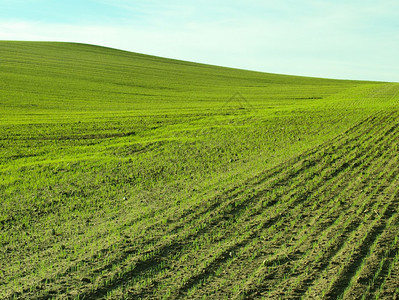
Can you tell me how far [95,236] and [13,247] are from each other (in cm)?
141

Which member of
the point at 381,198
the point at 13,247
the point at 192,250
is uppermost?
the point at 381,198

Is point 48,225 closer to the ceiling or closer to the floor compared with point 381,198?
closer to the floor

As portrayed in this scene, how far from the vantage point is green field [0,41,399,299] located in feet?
19.8

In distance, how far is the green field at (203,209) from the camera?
6.04m

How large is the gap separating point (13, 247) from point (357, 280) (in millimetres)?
5690

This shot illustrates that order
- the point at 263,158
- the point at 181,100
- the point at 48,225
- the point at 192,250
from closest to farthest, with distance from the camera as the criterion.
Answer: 1. the point at 192,250
2. the point at 48,225
3. the point at 263,158
4. the point at 181,100

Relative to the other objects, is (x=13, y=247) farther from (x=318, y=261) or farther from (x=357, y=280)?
(x=357, y=280)

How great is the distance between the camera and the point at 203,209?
8.77 metres

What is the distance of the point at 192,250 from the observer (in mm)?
6941

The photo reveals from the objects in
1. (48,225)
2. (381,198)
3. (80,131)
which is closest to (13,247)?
(48,225)

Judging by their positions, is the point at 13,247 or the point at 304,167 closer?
the point at 13,247

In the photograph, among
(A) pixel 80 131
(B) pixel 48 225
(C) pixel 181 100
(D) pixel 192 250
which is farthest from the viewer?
(C) pixel 181 100

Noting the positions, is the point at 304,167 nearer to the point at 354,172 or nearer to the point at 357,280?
the point at 354,172

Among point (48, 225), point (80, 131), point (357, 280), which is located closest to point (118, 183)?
point (48, 225)
